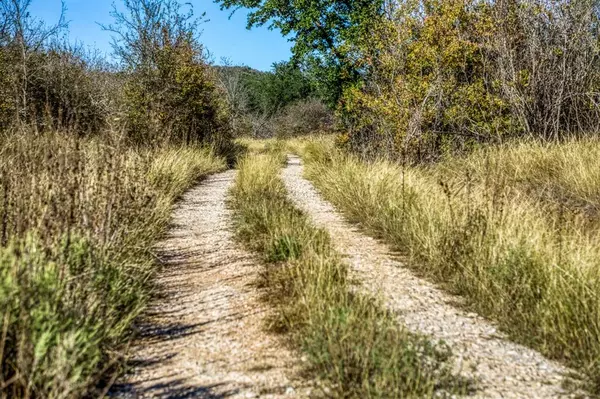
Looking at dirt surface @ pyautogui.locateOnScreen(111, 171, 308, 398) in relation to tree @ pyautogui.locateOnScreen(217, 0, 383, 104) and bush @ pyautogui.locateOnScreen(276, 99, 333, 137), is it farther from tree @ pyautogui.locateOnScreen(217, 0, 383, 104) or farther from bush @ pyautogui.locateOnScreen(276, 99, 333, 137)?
bush @ pyautogui.locateOnScreen(276, 99, 333, 137)

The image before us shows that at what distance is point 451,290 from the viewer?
418cm

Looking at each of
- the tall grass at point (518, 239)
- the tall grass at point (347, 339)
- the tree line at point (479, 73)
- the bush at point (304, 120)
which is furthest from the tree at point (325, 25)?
the bush at point (304, 120)

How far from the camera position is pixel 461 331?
11.0ft

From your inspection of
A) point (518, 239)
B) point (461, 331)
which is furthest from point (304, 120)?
point (461, 331)

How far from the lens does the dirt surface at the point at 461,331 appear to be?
2.64 meters

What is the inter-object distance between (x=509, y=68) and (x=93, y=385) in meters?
10.1

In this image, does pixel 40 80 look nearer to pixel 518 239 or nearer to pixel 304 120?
pixel 518 239

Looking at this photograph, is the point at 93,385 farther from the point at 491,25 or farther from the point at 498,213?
the point at 491,25

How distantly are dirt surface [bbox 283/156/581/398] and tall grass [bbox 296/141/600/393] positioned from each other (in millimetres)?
152

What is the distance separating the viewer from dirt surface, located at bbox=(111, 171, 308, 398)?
2.57 meters

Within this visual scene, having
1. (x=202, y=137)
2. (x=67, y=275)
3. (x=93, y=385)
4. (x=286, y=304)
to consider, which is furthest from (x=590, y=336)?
(x=202, y=137)

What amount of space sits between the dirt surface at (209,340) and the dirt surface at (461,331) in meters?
0.89

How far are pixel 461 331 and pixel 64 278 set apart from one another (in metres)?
2.53

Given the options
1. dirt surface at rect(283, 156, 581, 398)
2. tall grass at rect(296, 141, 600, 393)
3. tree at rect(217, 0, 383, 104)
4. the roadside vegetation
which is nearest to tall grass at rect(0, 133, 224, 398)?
the roadside vegetation
